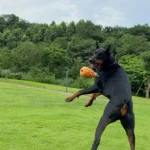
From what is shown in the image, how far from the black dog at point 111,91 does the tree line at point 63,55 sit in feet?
74.6

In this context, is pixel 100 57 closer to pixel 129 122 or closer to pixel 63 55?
pixel 129 122

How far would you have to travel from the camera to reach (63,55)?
138ft

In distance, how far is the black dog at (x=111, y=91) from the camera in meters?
4.92

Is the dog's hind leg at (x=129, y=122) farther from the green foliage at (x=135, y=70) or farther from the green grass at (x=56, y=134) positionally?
the green foliage at (x=135, y=70)

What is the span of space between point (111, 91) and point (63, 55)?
1462 inches

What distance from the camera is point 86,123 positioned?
36.4ft

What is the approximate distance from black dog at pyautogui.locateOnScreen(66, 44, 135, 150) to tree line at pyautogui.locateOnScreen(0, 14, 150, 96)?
2274 centimetres


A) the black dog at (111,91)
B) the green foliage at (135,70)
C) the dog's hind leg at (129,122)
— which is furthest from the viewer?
the green foliage at (135,70)

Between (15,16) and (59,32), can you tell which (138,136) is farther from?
(15,16)

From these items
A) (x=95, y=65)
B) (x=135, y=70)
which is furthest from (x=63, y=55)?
(x=95, y=65)

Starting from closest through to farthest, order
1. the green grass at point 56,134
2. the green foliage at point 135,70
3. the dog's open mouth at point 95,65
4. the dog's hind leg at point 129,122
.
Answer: the dog's hind leg at point 129,122, the dog's open mouth at point 95,65, the green grass at point 56,134, the green foliage at point 135,70

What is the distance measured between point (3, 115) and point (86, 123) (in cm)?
289

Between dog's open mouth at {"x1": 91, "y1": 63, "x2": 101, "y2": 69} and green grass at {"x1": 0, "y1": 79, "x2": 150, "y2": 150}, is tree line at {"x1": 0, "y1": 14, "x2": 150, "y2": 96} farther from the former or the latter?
dog's open mouth at {"x1": 91, "y1": 63, "x2": 101, "y2": 69}

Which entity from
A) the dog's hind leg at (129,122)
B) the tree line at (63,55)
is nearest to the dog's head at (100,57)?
the dog's hind leg at (129,122)
